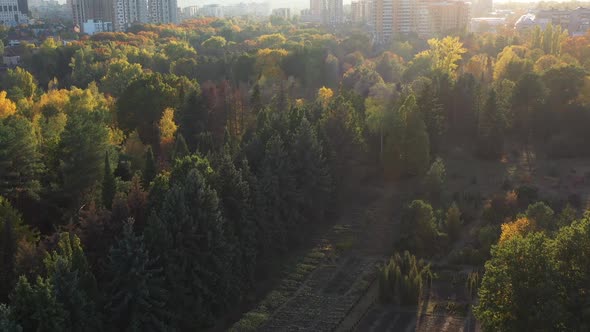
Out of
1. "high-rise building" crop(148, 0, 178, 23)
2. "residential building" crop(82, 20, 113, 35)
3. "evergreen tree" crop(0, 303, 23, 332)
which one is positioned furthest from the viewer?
"high-rise building" crop(148, 0, 178, 23)

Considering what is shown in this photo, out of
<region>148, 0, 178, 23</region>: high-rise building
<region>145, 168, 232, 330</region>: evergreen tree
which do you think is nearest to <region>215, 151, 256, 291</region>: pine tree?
<region>145, 168, 232, 330</region>: evergreen tree

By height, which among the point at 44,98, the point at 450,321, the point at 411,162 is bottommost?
the point at 450,321

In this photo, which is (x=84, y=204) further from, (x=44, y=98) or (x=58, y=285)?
(x=44, y=98)

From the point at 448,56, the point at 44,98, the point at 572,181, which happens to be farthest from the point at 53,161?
the point at 448,56

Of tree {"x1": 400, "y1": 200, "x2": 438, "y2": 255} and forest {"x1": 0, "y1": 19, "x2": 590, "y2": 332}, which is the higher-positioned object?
forest {"x1": 0, "y1": 19, "x2": 590, "y2": 332}

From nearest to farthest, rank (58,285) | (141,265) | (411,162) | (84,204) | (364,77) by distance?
1. (58,285)
2. (141,265)
3. (84,204)
4. (411,162)
5. (364,77)

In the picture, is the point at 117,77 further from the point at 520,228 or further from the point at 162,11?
the point at 162,11

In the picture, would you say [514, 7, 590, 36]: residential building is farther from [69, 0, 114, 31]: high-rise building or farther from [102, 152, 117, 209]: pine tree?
[102, 152, 117, 209]: pine tree
